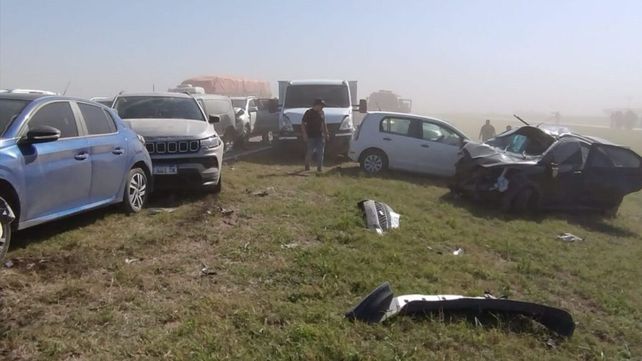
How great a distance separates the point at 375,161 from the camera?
13.9m

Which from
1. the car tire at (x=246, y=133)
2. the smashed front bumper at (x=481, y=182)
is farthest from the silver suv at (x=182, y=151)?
the car tire at (x=246, y=133)

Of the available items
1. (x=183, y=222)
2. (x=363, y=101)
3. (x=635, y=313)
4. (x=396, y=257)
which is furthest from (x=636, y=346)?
(x=363, y=101)

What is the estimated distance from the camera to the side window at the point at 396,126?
1389 cm

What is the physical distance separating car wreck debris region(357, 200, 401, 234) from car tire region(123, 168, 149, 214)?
296 centimetres

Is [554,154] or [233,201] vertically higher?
[554,154]

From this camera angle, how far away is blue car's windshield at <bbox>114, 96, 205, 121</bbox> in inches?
376

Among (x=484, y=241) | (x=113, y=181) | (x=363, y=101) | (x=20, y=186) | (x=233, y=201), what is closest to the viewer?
(x=20, y=186)

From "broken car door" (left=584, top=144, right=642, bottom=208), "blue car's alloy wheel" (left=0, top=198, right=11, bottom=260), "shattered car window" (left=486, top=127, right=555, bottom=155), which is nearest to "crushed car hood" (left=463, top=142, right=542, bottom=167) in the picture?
"shattered car window" (left=486, top=127, right=555, bottom=155)

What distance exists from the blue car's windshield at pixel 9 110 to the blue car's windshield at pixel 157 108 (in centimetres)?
387

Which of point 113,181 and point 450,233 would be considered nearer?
point 113,181

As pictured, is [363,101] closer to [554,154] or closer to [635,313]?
[554,154]

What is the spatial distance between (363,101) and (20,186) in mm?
12827

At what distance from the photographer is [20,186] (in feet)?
16.1

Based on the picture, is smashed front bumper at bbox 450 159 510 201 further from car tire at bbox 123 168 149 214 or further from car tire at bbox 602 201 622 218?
car tire at bbox 123 168 149 214
